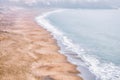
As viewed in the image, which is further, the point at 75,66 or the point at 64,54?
the point at 64,54

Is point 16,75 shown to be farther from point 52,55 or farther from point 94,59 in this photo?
point 94,59

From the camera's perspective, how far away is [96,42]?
78.2 metres

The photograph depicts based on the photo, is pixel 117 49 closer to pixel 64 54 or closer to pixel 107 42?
pixel 107 42

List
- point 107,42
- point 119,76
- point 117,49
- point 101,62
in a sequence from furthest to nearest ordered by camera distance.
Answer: point 107,42, point 117,49, point 101,62, point 119,76

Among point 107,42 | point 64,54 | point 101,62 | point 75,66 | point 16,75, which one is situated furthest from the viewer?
point 107,42

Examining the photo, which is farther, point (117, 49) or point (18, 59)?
point (117, 49)

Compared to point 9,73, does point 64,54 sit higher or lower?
higher

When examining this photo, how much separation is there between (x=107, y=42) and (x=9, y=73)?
41.5 meters

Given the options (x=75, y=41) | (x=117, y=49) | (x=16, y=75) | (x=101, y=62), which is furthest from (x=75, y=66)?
(x=75, y=41)

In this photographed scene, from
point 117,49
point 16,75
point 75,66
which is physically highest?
point 117,49

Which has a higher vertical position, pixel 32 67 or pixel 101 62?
pixel 101 62

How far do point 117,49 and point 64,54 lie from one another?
1655 centimetres

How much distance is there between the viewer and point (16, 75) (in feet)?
138

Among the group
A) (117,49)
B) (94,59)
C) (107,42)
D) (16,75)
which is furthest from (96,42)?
(16,75)
